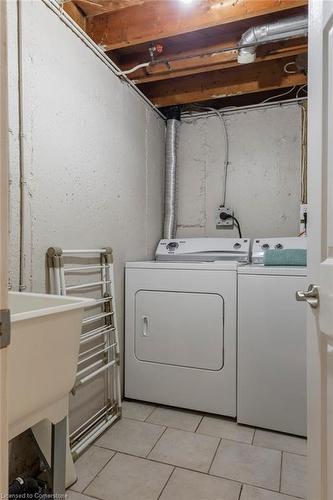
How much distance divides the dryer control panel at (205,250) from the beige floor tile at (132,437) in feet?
4.09

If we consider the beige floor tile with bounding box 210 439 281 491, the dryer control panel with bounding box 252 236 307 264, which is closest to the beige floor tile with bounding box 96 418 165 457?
the beige floor tile with bounding box 210 439 281 491

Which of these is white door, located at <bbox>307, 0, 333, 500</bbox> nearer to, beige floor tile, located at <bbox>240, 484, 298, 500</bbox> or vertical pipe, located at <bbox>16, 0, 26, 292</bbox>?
beige floor tile, located at <bbox>240, 484, 298, 500</bbox>

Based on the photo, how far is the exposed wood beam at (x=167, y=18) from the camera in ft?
5.72

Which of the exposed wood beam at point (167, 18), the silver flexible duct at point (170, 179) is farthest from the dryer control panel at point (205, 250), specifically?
the exposed wood beam at point (167, 18)

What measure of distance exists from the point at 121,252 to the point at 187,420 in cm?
121

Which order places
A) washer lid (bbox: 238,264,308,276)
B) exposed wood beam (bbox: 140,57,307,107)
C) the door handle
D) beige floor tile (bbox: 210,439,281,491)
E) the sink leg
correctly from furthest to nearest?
exposed wood beam (bbox: 140,57,307,107), the door handle, washer lid (bbox: 238,264,308,276), beige floor tile (bbox: 210,439,281,491), the sink leg

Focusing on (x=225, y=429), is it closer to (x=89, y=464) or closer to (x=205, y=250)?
(x=89, y=464)

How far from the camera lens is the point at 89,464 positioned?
155 centimetres

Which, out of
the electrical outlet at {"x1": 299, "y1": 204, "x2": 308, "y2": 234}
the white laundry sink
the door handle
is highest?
the electrical outlet at {"x1": 299, "y1": 204, "x2": 308, "y2": 234}

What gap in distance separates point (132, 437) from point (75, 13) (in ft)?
8.64

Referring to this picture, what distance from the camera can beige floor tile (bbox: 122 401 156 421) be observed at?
202 cm

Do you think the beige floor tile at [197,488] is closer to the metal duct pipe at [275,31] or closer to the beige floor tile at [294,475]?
the beige floor tile at [294,475]

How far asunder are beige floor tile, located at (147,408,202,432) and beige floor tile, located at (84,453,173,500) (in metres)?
0.37

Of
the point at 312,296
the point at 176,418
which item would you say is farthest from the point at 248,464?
the point at 312,296
